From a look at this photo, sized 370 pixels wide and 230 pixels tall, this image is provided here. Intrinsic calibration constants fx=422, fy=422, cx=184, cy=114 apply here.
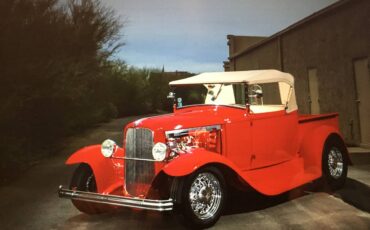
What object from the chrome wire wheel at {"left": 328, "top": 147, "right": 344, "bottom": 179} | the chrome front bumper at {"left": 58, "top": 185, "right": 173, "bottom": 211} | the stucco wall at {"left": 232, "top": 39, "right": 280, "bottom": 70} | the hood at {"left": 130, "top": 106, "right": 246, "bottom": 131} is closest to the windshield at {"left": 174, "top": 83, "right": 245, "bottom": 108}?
the hood at {"left": 130, "top": 106, "right": 246, "bottom": 131}

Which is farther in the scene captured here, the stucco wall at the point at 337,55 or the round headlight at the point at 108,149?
the stucco wall at the point at 337,55

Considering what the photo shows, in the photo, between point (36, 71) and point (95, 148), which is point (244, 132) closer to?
point (95, 148)

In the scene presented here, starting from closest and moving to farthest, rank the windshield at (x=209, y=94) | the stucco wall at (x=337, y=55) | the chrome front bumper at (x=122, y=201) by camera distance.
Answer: the chrome front bumper at (x=122, y=201)
the windshield at (x=209, y=94)
the stucco wall at (x=337, y=55)

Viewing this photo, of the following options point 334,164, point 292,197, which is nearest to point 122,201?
point 292,197

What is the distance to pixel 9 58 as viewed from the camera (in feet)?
31.4

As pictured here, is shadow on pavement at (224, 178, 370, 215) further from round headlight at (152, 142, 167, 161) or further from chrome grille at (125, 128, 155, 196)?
round headlight at (152, 142, 167, 161)

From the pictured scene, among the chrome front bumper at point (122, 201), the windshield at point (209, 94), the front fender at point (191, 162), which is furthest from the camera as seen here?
the windshield at point (209, 94)

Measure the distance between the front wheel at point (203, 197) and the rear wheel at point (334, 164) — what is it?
6.62ft

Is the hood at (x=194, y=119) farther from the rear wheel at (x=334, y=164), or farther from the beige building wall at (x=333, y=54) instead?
the beige building wall at (x=333, y=54)

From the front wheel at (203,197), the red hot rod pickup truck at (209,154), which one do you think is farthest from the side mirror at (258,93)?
the front wheel at (203,197)

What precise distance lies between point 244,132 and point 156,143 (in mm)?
1156

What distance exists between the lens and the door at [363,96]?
9.30m

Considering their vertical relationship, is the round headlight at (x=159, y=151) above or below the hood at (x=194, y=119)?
below

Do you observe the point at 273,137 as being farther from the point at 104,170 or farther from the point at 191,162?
the point at 104,170
